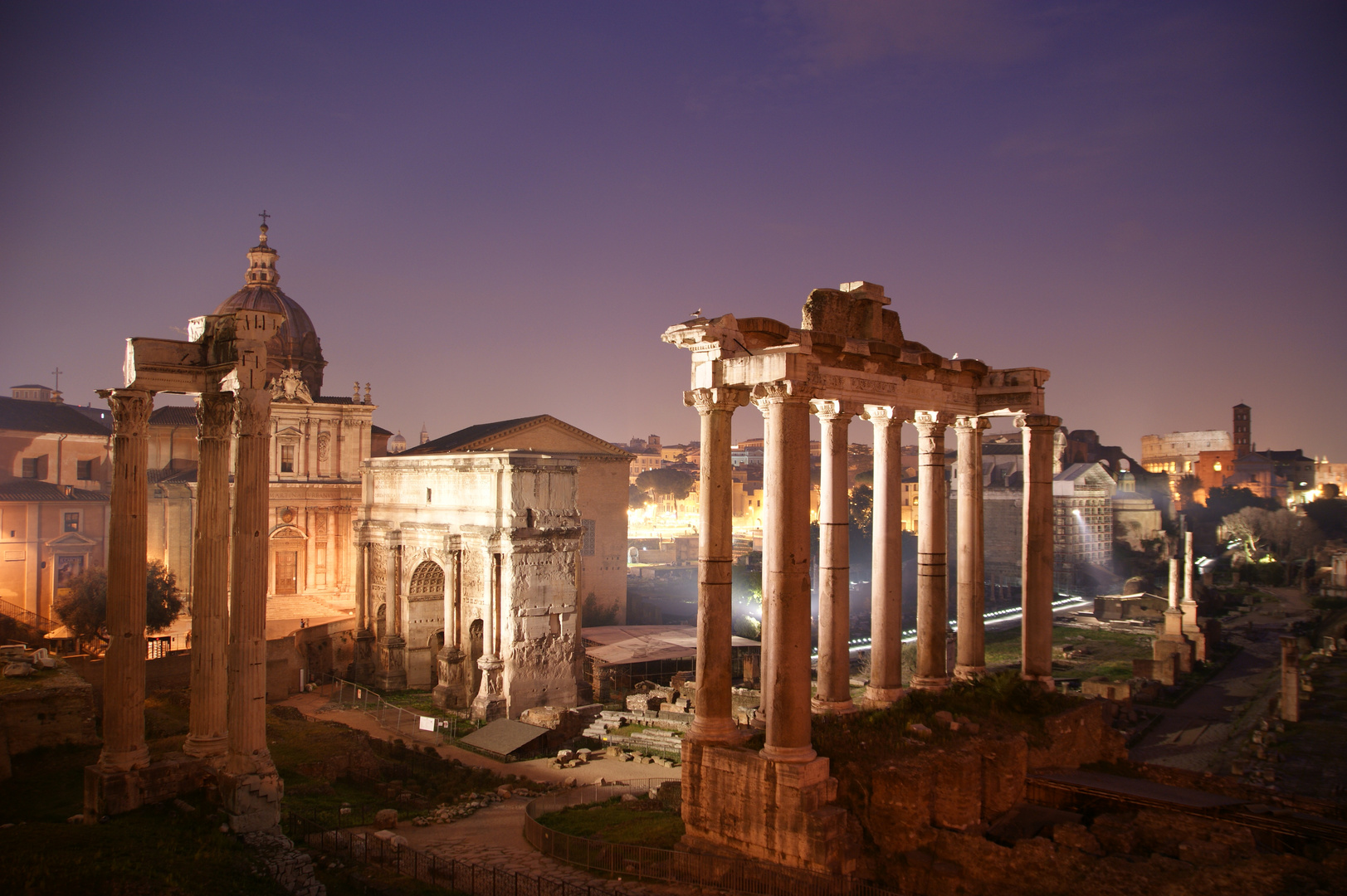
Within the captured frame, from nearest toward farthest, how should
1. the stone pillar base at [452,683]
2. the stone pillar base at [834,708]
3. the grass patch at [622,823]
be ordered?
1. the grass patch at [622,823]
2. the stone pillar base at [834,708]
3. the stone pillar base at [452,683]

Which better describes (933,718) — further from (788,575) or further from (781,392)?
(781,392)

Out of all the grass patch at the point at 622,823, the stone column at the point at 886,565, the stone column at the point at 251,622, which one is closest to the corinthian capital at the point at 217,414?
the stone column at the point at 251,622

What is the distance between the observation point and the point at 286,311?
44.8 m

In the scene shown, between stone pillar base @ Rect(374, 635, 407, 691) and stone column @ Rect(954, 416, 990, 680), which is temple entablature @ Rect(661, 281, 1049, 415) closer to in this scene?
stone column @ Rect(954, 416, 990, 680)

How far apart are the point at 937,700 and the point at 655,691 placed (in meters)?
17.8

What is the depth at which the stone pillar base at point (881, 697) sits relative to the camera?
14453 mm

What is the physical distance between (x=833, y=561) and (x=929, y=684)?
3.60m

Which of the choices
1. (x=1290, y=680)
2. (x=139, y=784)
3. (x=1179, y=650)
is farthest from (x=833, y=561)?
(x=1179, y=650)

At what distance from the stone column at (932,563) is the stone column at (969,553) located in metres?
0.53

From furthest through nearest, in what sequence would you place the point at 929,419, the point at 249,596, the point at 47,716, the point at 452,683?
the point at 452,683
the point at 47,716
the point at 929,419
the point at 249,596

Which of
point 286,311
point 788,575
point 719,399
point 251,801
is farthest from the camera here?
point 286,311

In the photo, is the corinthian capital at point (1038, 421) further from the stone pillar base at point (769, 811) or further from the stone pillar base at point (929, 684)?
the stone pillar base at point (769, 811)

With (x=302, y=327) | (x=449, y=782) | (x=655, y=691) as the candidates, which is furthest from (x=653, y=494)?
(x=449, y=782)

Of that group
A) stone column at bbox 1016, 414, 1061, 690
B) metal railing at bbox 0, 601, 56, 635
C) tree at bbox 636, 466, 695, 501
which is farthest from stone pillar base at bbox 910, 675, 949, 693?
tree at bbox 636, 466, 695, 501
